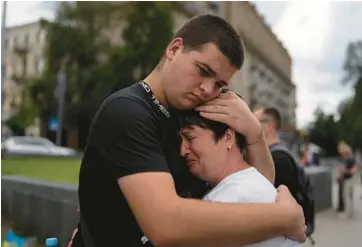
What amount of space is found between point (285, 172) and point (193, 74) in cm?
245

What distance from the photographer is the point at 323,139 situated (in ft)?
153

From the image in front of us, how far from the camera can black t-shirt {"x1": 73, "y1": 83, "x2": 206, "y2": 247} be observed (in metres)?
1.54

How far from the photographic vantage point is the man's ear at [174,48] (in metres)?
1.72

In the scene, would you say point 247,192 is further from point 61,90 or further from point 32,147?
point 61,90

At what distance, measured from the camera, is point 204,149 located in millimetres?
1748

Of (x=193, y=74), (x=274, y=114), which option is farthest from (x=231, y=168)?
(x=274, y=114)

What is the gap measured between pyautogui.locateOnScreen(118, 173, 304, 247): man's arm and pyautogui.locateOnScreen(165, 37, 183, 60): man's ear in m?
0.40

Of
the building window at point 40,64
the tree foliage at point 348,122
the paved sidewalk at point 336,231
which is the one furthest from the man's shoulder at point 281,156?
the building window at point 40,64

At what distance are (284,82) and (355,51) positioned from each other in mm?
30163

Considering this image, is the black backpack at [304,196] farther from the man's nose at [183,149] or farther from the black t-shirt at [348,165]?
the black t-shirt at [348,165]

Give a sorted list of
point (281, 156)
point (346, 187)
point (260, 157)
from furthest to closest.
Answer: point (346, 187) → point (281, 156) → point (260, 157)

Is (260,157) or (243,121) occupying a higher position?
(243,121)

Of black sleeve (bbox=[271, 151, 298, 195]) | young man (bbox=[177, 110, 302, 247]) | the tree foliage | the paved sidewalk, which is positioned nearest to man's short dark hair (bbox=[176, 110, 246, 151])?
young man (bbox=[177, 110, 302, 247])

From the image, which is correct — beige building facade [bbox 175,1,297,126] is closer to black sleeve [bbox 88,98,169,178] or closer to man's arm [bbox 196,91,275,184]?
man's arm [bbox 196,91,275,184]
